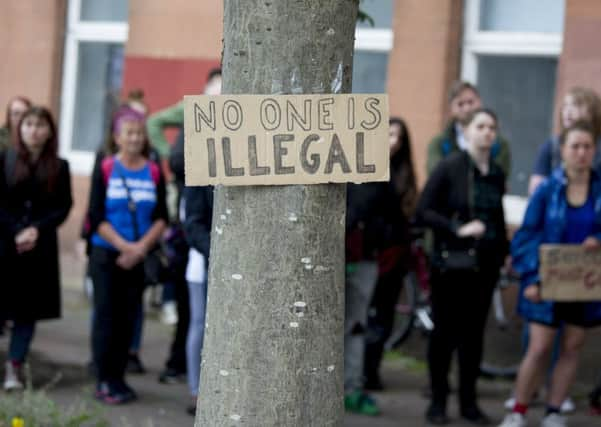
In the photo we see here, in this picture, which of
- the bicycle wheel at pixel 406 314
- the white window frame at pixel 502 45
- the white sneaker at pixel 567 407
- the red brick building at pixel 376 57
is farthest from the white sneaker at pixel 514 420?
the red brick building at pixel 376 57

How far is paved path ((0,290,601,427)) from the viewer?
7.34 metres

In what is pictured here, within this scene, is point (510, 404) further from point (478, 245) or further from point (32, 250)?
point (32, 250)

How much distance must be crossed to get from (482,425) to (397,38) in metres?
3.66

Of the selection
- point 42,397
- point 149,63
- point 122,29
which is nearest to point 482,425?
point 42,397

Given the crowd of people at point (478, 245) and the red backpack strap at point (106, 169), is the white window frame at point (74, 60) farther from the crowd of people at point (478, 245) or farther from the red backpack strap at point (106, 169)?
the crowd of people at point (478, 245)

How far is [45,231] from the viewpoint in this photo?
308 inches

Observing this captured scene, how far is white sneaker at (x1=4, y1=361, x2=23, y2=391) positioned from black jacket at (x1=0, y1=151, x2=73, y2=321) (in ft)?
0.99

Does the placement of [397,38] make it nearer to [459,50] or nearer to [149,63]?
[459,50]

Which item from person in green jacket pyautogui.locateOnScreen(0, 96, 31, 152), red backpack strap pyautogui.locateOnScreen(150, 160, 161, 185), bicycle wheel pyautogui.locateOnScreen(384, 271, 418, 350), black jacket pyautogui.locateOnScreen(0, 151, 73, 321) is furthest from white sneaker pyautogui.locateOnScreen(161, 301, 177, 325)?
red backpack strap pyautogui.locateOnScreen(150, 160, 161, 185)

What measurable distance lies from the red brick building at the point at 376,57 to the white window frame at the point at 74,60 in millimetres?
11

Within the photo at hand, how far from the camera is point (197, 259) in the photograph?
726 cm

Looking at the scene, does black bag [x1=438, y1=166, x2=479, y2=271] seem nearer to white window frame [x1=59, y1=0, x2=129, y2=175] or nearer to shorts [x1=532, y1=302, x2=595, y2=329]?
shorts [x1=532, y1=302, x2=595, y2=329]

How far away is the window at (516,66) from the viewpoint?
32.3ft

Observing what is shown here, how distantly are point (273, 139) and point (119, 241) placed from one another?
3.95 metres
